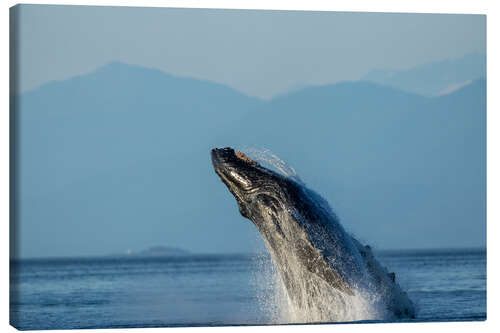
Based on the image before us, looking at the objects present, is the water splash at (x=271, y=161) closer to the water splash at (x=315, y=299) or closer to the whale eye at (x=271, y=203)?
the water splash at (x=315, y=299)

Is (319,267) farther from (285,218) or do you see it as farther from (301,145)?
(301,145)

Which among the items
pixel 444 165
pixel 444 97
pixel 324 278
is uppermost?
pixel 444 97

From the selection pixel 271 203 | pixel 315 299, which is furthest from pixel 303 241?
pixel 315 299

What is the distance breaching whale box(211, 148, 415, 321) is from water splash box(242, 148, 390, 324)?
0.05 feet

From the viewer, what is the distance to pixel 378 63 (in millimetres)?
25828

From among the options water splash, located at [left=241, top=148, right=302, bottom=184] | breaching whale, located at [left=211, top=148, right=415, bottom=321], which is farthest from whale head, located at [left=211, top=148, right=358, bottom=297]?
water splash, located at [left=241, top=148, right=302, bottom=184]

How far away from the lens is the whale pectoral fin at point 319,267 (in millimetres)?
15789

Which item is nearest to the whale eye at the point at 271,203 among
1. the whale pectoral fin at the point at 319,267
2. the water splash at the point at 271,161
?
the water splash at the point at 271,161

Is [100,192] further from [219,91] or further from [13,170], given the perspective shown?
[13,170]

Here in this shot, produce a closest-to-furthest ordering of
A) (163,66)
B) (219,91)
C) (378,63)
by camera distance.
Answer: (378,63) < (163,66) < (219,91)

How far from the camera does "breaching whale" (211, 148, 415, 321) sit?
625 inches

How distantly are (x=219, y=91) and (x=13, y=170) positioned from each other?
35.8m

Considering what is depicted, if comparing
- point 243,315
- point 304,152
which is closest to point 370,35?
point 243,315

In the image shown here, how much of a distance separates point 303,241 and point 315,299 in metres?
1.04
